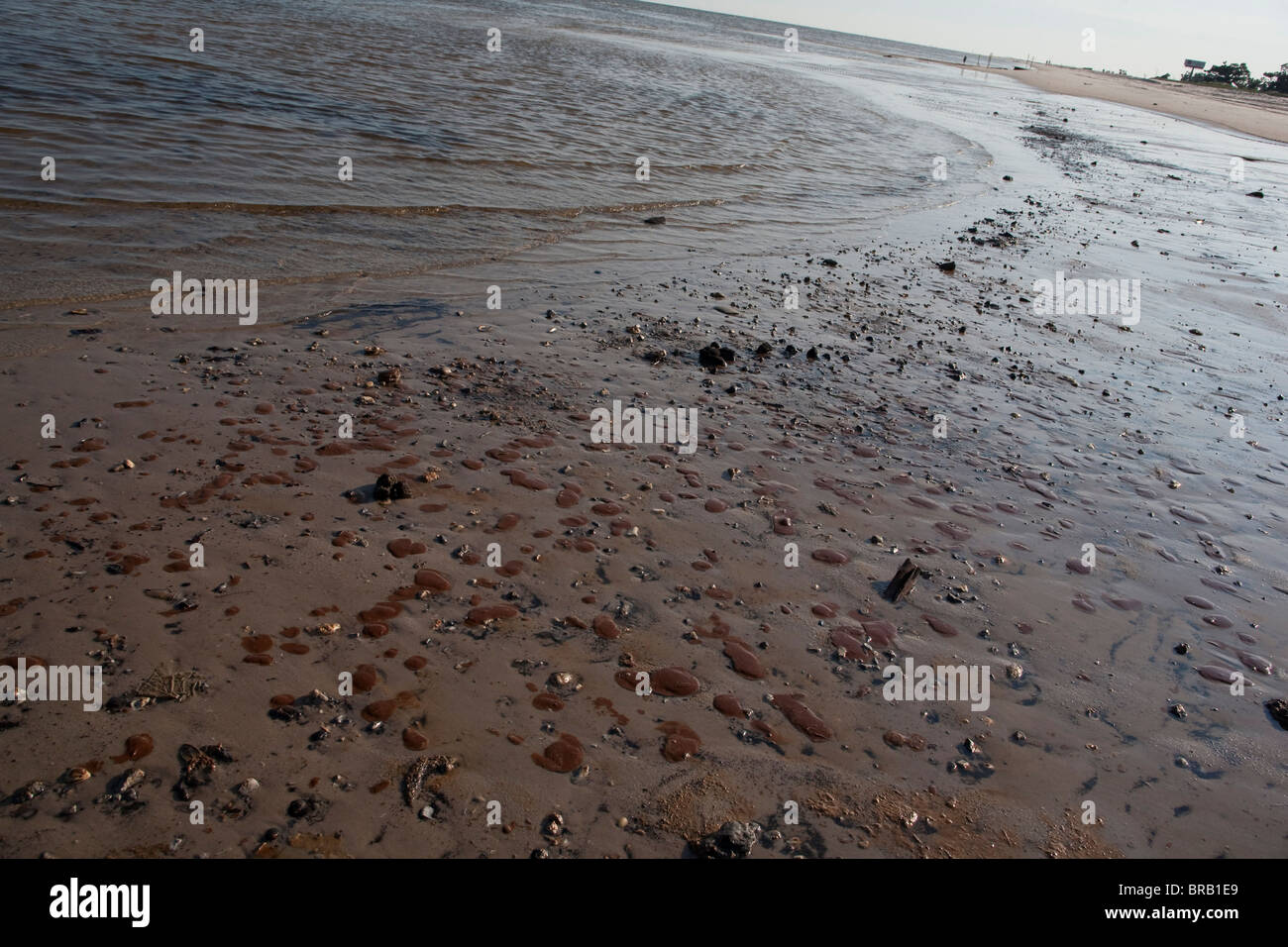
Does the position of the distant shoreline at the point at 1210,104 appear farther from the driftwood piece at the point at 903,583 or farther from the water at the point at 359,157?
the driftwood piece at the point at 903,583

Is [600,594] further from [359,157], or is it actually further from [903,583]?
[359,157]

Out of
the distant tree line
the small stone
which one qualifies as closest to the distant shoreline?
the distant tree line

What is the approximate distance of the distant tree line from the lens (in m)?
64.9

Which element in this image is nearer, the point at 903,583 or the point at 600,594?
the point at 600,594

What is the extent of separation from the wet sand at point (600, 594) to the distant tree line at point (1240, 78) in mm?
83107

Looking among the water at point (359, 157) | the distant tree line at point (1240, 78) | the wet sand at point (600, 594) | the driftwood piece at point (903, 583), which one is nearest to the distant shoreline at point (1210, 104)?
the distant tree line at point (1240, 78)

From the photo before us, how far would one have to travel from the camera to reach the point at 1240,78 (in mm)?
72500

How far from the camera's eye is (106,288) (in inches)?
274

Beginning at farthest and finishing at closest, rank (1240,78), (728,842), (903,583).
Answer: (1240,78) → (903,583) → (728,842)

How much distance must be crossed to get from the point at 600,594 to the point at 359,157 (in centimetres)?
1130

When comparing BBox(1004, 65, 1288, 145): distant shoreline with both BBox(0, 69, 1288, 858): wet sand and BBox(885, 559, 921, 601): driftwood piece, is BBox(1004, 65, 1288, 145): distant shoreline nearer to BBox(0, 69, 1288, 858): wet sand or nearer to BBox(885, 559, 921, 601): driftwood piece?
BBox(0, 69, 1288, 858): wet sand

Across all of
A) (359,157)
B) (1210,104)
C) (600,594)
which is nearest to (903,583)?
(600,594)
